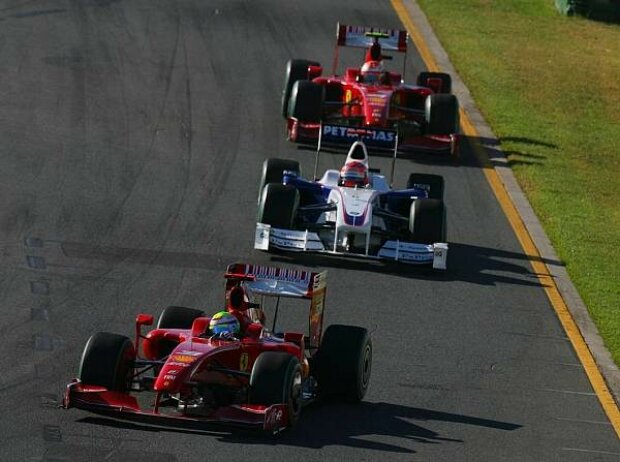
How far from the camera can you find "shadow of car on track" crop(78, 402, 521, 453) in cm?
1295

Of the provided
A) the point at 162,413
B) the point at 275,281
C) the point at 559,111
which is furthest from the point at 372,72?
the point at 162,413

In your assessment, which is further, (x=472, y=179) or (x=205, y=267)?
(x=472, y=179)

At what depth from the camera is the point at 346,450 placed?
13.0 m

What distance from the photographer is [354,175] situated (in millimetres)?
20000

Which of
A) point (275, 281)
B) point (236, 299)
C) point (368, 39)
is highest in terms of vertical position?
point (368, 39)

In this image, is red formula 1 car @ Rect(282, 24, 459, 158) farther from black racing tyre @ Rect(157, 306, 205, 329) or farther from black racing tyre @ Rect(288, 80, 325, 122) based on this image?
black racing tyre @ Rect(157, 306, 205, 329)

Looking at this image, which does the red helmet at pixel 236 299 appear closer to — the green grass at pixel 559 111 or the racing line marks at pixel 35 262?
the racing line marks at pixel 35 262

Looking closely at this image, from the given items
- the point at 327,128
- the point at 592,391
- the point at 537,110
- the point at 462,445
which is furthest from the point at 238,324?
the point at 537,110

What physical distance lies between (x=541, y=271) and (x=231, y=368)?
766 cm

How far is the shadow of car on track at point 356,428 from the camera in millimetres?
12945

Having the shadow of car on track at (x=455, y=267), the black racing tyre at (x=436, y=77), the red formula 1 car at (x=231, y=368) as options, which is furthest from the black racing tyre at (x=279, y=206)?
the black racing tyre at (x=436, y=77)

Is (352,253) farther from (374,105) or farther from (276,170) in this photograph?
(374,105)

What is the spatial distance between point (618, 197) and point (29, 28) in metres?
12.9

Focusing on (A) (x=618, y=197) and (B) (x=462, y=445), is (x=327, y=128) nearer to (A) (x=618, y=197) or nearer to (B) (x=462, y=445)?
(A) (x=618, y=197)
